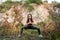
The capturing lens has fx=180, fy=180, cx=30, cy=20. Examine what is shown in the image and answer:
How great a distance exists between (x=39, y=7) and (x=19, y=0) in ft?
0.80

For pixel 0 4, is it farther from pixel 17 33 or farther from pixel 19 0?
pixel 17 33

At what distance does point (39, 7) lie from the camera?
6.80 feet

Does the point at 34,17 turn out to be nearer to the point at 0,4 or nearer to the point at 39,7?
the point at 39,7

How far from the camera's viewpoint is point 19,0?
2082mm

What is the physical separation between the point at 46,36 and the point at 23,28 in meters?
0.27

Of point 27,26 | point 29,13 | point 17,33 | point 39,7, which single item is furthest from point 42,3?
point 17,33

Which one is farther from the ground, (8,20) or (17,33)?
(8,20)

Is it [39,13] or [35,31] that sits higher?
[39,13]

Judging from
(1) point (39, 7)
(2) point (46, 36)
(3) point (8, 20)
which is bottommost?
(2) point (46, 36)

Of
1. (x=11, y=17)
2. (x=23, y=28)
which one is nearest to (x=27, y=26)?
(x=23, y=28)

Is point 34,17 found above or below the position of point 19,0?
below

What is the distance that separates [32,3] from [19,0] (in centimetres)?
15

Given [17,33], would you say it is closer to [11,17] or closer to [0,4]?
[11,17]

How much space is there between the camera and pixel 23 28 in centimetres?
202
